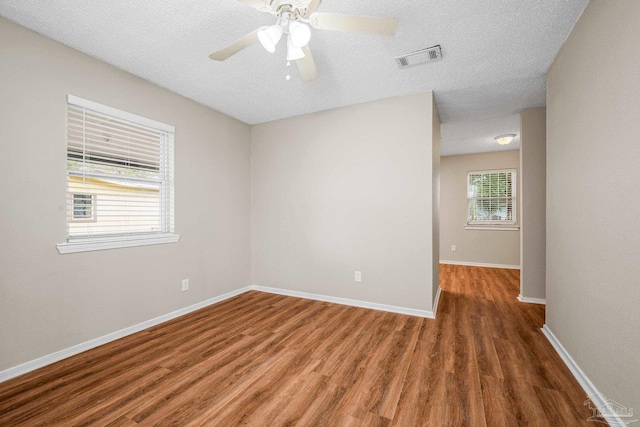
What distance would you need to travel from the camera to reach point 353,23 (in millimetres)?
1539

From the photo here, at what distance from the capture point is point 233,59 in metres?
2.41

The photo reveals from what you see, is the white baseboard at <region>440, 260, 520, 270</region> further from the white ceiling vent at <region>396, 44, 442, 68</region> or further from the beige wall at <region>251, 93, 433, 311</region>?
the white ceiling vent at <region>396, 44, 442, 68</region>

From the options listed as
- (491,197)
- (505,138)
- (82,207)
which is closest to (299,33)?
(82,207)

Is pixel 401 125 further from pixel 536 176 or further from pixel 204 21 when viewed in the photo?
pixel 204 21

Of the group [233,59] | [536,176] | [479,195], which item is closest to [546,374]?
[536,176]

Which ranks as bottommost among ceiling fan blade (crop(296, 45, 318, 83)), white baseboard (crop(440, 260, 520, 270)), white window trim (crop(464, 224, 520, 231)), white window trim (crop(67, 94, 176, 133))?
white baseboard (crop(440, 260, 520, 270))

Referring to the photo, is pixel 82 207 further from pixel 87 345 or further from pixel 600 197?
pixel 600 197

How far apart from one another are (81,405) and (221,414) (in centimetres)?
91

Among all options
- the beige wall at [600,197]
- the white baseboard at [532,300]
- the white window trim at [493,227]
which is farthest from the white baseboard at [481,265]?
the beige wall at [600,197]

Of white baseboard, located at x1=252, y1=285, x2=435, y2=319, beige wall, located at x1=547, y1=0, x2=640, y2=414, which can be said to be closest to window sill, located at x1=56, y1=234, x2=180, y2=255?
white baseboard, located at x1=252, y1=285, x2=435, y2=319

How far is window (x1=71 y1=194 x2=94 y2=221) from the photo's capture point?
2.32 m

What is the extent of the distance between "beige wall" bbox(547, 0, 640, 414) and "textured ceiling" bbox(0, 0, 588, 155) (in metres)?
0.42

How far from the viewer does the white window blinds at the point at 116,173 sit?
232 centimetres

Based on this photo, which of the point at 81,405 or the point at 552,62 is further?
the point at 552,62
